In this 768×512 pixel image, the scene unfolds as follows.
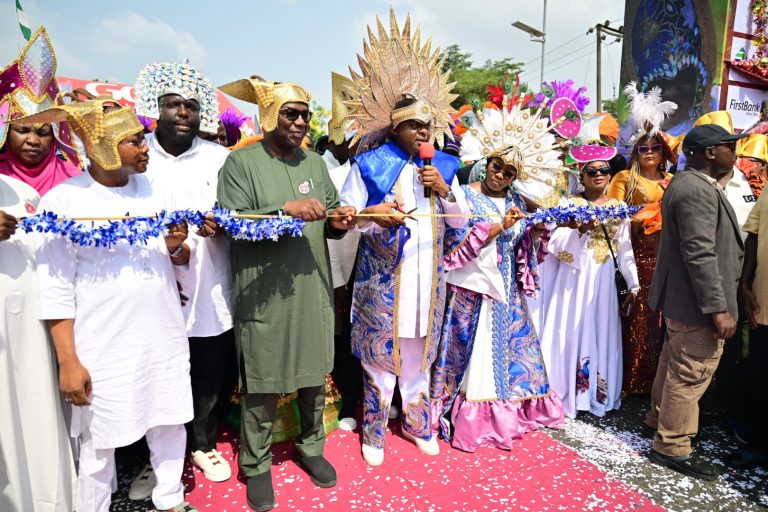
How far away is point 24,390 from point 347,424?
215 cm

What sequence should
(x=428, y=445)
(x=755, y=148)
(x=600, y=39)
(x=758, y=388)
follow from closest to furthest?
1. (x=428, y=445)
2. (x=758, y=388)
3. (x=755, y=148)
4. (x=600, y=39)

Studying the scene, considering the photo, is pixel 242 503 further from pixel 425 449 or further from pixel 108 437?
pixel 425 449

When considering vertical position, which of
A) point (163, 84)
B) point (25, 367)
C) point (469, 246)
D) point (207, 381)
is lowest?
point (207, 381)

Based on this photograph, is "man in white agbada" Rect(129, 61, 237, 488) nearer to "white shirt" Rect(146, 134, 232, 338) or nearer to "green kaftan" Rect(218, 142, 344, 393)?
"white shirt" Rect(146, 134, 232, 338)

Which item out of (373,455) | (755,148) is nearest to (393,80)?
→ (373,455)

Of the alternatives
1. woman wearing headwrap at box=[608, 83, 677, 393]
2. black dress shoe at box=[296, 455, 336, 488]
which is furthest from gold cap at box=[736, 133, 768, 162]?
black dress shoe at box=[296, 455, 336, 488]

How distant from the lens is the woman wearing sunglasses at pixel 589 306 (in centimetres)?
411

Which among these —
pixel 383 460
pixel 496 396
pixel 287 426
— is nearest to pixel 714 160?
pixel 496 396

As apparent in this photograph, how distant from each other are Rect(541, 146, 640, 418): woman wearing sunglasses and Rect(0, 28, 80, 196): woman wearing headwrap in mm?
3730

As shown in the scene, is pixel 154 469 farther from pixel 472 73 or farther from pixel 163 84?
pixel 472 73

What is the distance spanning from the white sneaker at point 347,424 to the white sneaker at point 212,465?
36.5 inches

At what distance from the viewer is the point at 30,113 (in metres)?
2.49

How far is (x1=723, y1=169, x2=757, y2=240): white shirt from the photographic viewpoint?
4285mm

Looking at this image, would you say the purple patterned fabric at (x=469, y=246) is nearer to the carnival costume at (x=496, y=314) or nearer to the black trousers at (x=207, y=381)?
the carnival costume at (x=496, y=314)
